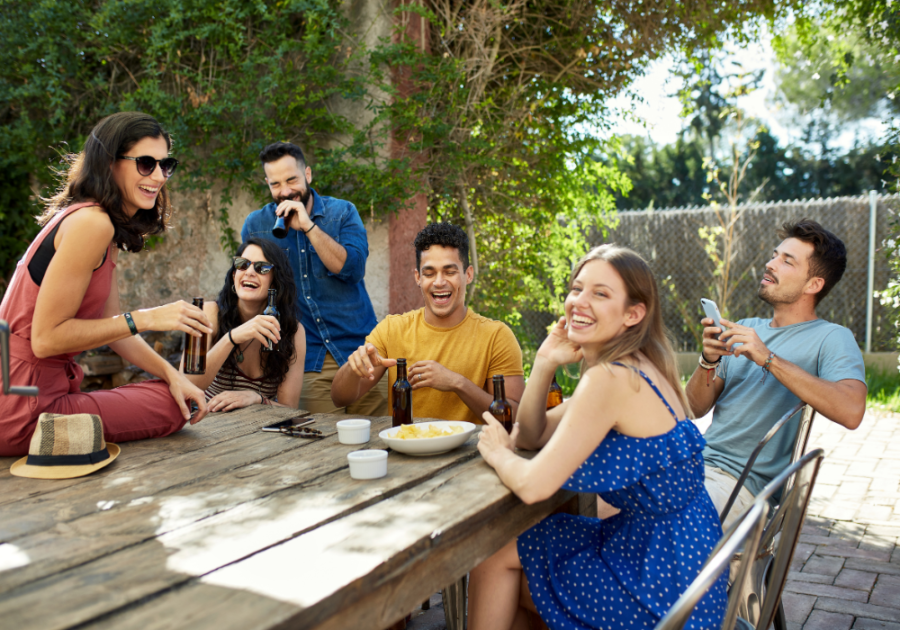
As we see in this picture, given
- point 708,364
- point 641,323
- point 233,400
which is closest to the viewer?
point 641,323

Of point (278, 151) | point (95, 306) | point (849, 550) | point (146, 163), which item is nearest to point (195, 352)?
point (95, 306)

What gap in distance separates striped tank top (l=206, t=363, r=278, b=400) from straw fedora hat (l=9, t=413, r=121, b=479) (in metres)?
1.21

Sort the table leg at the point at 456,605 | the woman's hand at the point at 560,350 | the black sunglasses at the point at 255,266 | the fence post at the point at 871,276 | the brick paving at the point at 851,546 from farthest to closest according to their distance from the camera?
1. the fence post at the point at 871,276
2. the black sunglasses at the point at 255,266
3. the brick paving at the point at 851,546
4. the table leg at the point at 456,605
5. the woman's hand at the point at 560,350

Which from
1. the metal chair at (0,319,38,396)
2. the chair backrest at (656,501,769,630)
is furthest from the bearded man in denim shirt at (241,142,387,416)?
the chair backrest at (656,501,769,630)

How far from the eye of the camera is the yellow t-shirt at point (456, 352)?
2855mm

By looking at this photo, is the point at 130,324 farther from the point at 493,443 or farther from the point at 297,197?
the point at 297,197

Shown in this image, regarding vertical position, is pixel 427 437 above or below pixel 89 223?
below

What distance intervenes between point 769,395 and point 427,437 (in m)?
1.38

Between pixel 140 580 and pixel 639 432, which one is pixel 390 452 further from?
pixel 140 580

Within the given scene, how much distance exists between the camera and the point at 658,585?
5.54ft

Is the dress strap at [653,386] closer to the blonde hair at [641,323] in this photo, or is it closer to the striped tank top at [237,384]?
the blonde hair at [641,323]

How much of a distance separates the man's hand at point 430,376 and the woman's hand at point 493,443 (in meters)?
0.55

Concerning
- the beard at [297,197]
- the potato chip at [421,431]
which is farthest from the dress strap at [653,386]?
the beard at [297,197]

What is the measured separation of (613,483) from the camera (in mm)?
1738
